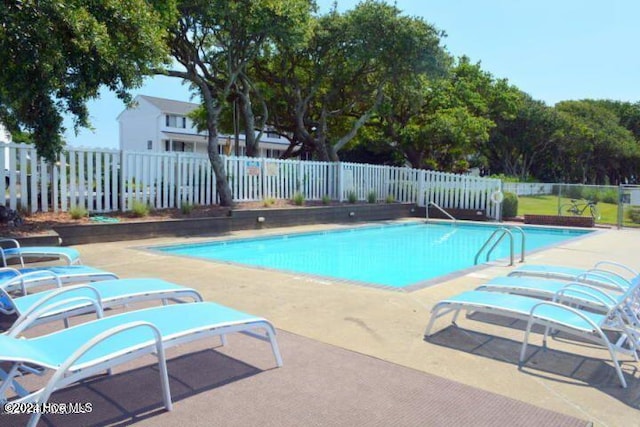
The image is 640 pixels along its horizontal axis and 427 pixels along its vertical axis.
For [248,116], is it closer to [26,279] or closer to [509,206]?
[509,206]

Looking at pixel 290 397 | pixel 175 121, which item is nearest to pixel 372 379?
pixel 290 397

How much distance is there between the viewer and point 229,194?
14.8 meters

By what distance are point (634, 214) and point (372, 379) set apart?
18.8 metres

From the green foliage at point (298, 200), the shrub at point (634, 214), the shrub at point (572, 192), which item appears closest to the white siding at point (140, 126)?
the green foliage at point (298, 200)

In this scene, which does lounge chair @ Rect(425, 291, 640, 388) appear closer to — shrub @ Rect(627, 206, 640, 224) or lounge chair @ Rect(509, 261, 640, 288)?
lounge chair @ Rect(509, 261, 640, 288)

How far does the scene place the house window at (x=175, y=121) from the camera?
1713 inches

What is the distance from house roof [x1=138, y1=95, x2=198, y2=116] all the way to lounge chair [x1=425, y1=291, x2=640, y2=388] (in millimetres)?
41781

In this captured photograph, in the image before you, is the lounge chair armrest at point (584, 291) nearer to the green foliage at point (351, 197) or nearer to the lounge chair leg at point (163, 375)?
the lounge chair leg at point (163, 375)

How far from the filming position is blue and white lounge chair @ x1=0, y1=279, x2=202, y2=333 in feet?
11.8

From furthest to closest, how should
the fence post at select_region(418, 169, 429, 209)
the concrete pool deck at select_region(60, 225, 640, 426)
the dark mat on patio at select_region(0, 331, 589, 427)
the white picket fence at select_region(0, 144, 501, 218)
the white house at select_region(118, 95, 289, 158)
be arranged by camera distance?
the white house at select_region(118, 95, 289, 158) < the fence post at select_region(418, 169, 429, 209) < the white picket fence at select_region(0, 144, 501, 218) < the concrete pool deck at select_region(60, 225, 640, 426) < the dark mat on patio at select_region(0, 331, 589, 427)

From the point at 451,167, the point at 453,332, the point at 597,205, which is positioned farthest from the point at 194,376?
the point at 451,167

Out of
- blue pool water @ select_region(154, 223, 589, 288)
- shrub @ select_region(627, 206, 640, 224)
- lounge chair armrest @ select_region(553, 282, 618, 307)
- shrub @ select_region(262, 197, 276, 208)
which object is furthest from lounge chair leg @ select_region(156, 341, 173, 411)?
shrub @ select_region(627, 206, 640, 224)

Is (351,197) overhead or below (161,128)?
below

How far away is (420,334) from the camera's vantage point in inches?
181
